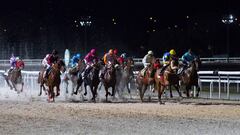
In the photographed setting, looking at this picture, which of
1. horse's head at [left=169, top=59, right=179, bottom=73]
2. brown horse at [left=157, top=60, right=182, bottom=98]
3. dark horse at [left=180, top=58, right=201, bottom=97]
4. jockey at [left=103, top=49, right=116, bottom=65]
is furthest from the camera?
dark horse at [left=180, top=58, right=201, bottom=97]

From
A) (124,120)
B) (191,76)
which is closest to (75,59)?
(191,76)

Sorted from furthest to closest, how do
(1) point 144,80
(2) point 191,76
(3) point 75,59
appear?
(3) point 75,59, (2) point 191,76, (1) point 144,80

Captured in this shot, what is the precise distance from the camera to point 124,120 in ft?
48.4

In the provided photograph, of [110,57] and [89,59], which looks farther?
[89,59]

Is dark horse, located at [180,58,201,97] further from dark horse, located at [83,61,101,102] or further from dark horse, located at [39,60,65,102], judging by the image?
dark horse, located at [39,60,65,102]

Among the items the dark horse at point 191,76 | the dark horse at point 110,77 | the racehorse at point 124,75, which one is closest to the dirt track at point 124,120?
the dark horse at point 110,77

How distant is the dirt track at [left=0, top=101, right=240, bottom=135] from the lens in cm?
1254

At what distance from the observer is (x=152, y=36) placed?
80250 mm

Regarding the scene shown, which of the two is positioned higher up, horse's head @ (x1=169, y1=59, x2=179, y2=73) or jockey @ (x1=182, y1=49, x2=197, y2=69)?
jockey @ (x1=182, y1=49, x2=197, y2=69)

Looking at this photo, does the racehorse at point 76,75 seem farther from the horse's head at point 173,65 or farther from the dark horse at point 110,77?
the horse's head at point 173,65

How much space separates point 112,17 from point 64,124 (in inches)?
3104

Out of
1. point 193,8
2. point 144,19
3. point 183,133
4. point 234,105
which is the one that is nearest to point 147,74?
point 234,105

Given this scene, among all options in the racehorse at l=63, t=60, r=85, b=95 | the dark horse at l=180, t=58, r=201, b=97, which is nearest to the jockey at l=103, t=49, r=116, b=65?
the racehorse at l=63, t=60, r=85, b=95

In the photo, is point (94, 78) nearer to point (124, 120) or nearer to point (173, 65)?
point (173, 65)
